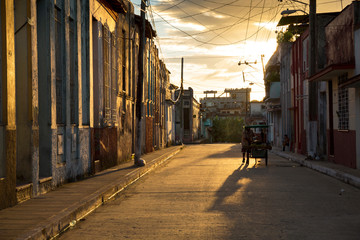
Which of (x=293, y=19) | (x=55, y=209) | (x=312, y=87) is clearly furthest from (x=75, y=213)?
(x=293, y=19)

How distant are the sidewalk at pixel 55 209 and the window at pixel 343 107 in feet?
33.6

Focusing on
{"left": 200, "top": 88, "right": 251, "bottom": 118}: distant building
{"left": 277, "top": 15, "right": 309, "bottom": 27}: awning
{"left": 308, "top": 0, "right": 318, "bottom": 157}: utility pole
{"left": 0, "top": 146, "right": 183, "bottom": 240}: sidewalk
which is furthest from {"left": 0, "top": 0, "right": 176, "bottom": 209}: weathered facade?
{"left": 200, "top": 88, "right": 251, "bottom": 118}: distant building

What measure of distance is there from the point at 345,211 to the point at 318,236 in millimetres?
2370

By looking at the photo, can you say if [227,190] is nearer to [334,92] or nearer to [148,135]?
[334,92]

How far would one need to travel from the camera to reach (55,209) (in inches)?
314

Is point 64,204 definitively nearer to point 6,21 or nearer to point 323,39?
point 6,21

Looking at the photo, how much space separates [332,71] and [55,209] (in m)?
13.1

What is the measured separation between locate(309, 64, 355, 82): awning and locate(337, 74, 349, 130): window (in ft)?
1.57

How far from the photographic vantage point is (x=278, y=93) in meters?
43.5

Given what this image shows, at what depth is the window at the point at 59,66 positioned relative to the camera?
11742 mm

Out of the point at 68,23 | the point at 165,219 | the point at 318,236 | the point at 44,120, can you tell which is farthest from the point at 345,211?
the point at 68,23

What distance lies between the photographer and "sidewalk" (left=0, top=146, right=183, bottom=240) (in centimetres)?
630

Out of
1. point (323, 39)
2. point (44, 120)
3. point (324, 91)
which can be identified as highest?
point (323, 39)

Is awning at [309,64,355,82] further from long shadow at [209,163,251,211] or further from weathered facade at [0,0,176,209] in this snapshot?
weathered facade at [0,0,176,209]
